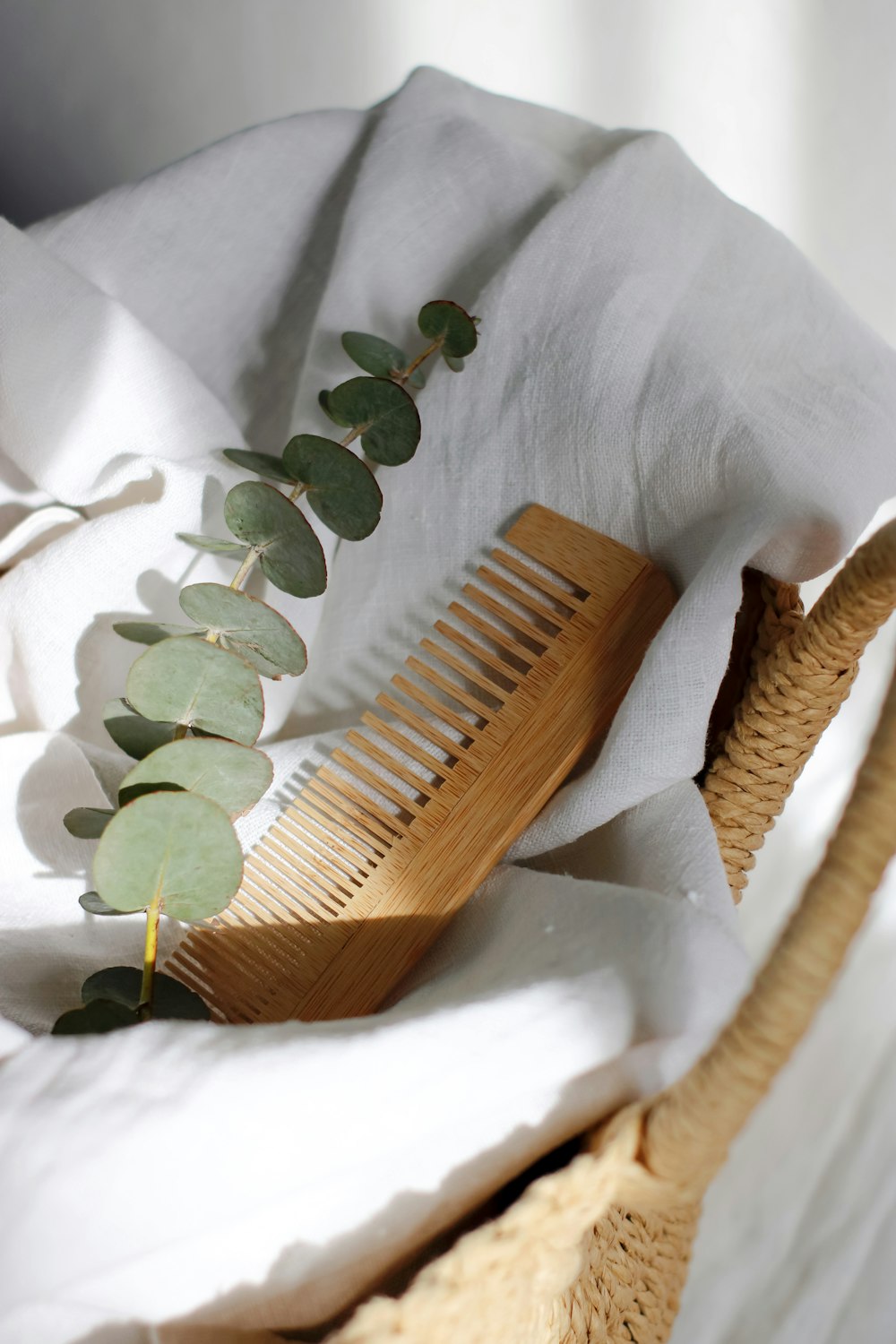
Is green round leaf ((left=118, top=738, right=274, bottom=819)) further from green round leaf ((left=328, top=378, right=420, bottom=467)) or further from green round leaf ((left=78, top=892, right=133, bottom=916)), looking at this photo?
green round leaf ((left=328, top=378, right=420, bottom=467))

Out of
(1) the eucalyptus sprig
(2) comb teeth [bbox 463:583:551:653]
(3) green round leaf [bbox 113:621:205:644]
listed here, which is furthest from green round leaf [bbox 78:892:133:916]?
(2) comb teeth [bbox 463:583:551:653]

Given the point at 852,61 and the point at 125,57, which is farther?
the point at 125,57

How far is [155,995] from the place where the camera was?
0.42 meters

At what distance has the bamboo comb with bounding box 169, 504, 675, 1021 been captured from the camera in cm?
47

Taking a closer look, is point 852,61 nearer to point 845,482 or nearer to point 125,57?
point 845,482

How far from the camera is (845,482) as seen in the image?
18.1 inches

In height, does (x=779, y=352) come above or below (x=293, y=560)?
above

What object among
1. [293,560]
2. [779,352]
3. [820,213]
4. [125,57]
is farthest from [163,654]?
[125,57]

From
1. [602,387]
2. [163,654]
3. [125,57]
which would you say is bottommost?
[163,654]

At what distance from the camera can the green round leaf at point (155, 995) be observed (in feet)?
1.38

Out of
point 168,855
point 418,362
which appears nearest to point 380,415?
point 418,362

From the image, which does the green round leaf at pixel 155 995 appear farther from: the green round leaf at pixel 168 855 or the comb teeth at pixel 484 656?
the comb teeth at pixel 484 656

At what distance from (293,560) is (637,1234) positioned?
30 cm

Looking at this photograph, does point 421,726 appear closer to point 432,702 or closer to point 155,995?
point 432,702
